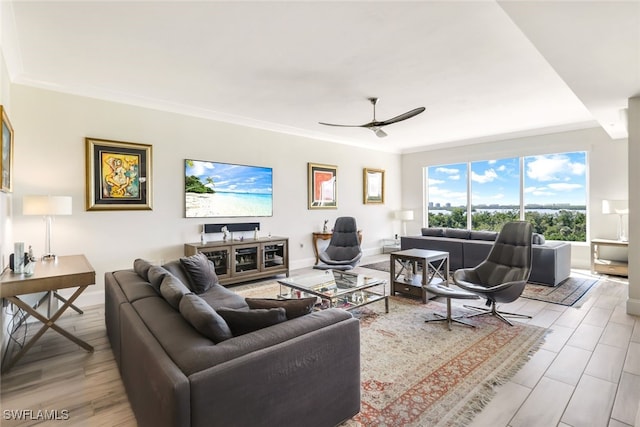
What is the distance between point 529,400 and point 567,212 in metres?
5.57

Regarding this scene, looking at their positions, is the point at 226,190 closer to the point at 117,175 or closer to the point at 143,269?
the point at 117,175

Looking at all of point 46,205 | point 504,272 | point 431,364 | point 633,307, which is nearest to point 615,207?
point 633,307

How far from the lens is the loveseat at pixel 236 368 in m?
1.23

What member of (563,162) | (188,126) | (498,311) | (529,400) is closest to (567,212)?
(563,162)

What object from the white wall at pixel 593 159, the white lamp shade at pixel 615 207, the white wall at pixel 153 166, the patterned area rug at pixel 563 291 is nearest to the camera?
the white wall at pixel 153 166

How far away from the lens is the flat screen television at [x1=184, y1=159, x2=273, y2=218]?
4.77 metres

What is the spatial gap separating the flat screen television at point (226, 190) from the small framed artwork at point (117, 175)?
57 cm

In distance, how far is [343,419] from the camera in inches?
69.6

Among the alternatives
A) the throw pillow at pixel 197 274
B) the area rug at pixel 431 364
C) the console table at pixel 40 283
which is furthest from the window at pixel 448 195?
the console table at pixel 40 283

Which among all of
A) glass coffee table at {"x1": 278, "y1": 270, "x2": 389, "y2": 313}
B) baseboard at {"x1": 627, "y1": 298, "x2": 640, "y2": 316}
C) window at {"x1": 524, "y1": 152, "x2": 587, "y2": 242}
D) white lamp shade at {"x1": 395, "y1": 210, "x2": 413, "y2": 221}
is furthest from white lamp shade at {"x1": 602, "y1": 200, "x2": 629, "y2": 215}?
glass coffee table at {"x1": 278, "y1": 270, "x2": 389, "y2": 313}

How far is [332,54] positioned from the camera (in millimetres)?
3023

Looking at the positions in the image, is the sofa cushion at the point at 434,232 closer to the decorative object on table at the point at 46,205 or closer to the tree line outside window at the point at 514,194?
the tree line outside window at the point at 514,194

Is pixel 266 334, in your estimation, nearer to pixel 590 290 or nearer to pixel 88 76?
pixel 88 76

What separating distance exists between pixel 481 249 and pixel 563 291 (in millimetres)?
1203
